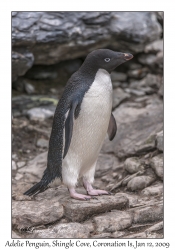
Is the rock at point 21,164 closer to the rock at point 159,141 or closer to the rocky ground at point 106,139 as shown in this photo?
the rocky ground at point 106,139

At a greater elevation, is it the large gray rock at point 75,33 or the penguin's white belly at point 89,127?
the large gray rock at point 75,33

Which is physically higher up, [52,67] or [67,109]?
[52,67]

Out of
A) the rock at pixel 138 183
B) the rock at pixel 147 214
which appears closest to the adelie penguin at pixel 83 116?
the rock at pixel 147 214

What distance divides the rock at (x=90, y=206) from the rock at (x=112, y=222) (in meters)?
0.06

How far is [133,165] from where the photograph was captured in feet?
13.8

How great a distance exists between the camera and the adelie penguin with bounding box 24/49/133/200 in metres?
3.34

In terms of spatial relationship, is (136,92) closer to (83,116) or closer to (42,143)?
(42,143)

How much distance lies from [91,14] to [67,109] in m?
2.84

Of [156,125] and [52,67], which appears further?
[52,67]

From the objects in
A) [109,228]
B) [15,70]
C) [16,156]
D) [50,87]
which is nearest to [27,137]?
[16,156]

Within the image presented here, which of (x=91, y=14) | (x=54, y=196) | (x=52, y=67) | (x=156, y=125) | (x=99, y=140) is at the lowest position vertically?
(x=54, y=196)

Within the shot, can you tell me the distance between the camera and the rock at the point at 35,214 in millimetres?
3262
